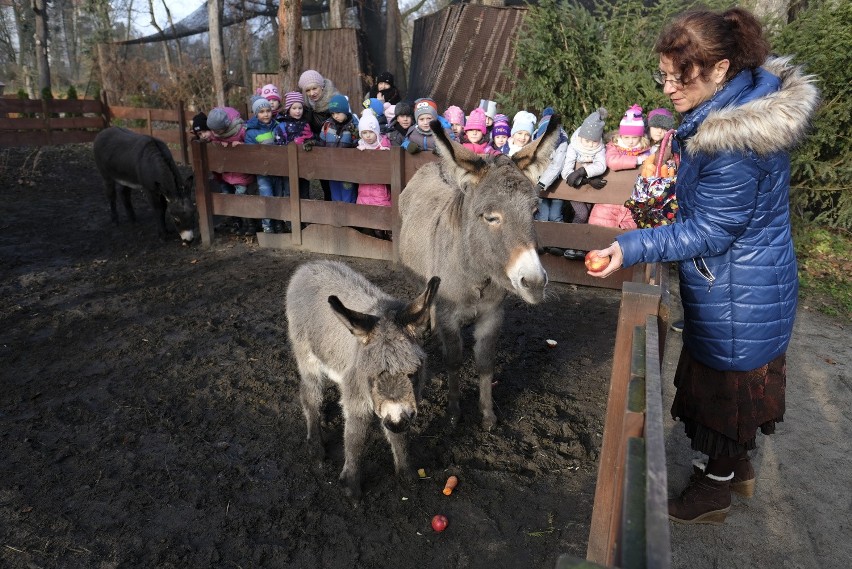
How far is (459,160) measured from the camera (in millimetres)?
3471

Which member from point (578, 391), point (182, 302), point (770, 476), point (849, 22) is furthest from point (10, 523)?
point (849, 22)

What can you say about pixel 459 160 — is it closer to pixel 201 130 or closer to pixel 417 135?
pixel 417 135

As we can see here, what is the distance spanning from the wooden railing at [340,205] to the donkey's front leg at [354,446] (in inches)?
155

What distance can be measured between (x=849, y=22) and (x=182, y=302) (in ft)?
28.7

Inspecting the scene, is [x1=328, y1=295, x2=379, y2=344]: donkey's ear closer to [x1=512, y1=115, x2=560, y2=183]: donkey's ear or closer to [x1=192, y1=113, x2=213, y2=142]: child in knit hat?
[x1=512, y1=115, x2=560, y2=183]: donkey's ear

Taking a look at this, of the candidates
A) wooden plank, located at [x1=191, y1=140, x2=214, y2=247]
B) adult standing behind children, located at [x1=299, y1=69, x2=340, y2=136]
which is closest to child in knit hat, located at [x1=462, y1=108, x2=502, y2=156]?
adult standing behind children, located at [x1=299, y1=69, x2=340, y2=136]

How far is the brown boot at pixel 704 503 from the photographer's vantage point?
2930 mm

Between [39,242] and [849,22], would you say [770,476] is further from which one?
[39,242]

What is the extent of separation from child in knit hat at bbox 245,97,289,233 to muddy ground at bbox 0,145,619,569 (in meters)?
1.92

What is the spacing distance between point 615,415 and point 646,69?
21.0 ft

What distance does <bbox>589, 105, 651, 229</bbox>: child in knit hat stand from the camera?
6031 mm

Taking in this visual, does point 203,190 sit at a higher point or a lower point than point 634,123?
lower

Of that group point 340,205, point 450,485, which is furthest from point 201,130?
point 450,485

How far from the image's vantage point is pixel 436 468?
3570 millimetres
